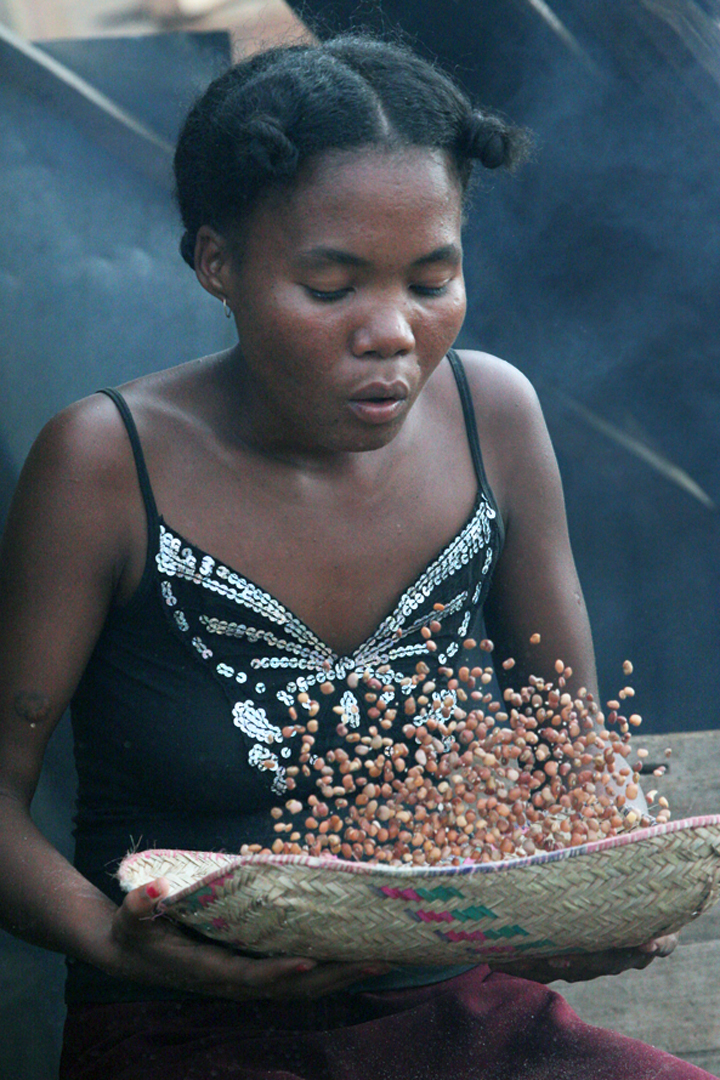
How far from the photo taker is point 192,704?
1.73m

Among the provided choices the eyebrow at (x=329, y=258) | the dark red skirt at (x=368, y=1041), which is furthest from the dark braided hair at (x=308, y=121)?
the dark red skirt at (x=368, y=1041)

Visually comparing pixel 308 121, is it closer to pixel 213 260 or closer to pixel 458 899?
pixel 213 260

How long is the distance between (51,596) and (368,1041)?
720 millimetres

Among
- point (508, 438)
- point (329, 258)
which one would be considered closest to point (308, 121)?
point (329, 258)

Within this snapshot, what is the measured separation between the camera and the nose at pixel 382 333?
1.53 m

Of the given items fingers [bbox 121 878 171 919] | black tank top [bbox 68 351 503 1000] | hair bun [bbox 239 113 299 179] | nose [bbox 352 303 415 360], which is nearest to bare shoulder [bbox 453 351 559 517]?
black tank top [bbox 68 351 503 1000]

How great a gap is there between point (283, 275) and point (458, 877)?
2.50 ft

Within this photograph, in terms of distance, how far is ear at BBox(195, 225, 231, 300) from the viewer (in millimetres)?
1644

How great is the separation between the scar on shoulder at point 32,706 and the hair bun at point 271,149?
76 cm

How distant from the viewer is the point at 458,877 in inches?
47.8

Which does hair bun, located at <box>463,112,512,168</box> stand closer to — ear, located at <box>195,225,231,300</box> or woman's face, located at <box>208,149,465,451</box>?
woman's face, located at <box>208,149,465,451</box>

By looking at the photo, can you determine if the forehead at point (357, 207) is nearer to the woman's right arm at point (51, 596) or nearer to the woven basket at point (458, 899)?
the woman's right arm at point (51, 596)

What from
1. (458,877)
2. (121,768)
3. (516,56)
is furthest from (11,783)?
(516,56)

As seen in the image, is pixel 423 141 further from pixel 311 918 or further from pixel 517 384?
pixel 311 918
